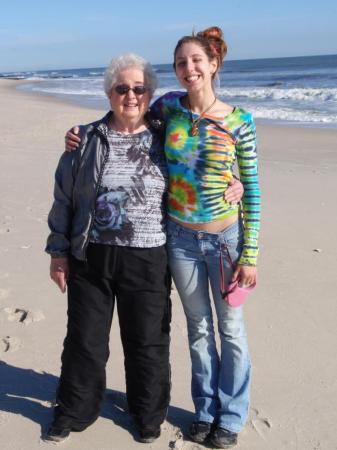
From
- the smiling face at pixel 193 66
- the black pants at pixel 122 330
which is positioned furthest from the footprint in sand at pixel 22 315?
the smiling face at pixel 193 66

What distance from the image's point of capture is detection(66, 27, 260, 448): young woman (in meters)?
2.53

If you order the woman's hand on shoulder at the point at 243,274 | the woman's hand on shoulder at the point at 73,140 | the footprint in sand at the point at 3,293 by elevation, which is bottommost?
the footprint in sand at the point at 3,293

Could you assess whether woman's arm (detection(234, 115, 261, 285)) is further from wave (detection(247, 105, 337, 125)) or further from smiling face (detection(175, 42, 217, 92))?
wave (detection(247, 105, 337, 125))

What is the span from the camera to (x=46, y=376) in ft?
11.0

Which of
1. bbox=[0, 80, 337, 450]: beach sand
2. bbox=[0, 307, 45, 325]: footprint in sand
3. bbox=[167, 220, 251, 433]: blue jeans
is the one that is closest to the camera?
bbox=[167, 220, 251, 433]: blue jeans

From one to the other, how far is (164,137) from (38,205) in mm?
4311

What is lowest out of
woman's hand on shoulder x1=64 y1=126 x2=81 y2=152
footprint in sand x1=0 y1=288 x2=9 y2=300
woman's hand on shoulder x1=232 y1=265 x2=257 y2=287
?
footprint in sand x1=0 y1=288 x2=9 y2=300

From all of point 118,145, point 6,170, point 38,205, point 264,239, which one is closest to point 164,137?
point 118,145

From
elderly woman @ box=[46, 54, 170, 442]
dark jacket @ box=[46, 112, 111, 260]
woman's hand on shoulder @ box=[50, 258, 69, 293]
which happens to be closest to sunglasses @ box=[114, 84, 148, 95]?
elderly woman @ box=[46, 54, 170, 442]

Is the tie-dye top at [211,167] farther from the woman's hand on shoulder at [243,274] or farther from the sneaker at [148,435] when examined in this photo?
the sneaker at [148,435]

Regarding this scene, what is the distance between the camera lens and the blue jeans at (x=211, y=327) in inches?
104

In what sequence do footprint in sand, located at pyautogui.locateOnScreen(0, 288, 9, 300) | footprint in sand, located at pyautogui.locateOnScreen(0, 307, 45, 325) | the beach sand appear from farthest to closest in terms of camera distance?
footprint in sand, located at pyautogui.locateOnScreen(0, 288, 9, 300) → footprint in sand, located at pyautogui.locateOnScreen(0, 307, 45, 325) → the beach sand

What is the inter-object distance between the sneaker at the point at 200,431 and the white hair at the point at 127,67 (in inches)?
64.5

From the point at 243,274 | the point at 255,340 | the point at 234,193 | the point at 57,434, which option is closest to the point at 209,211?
the point at 234,193
